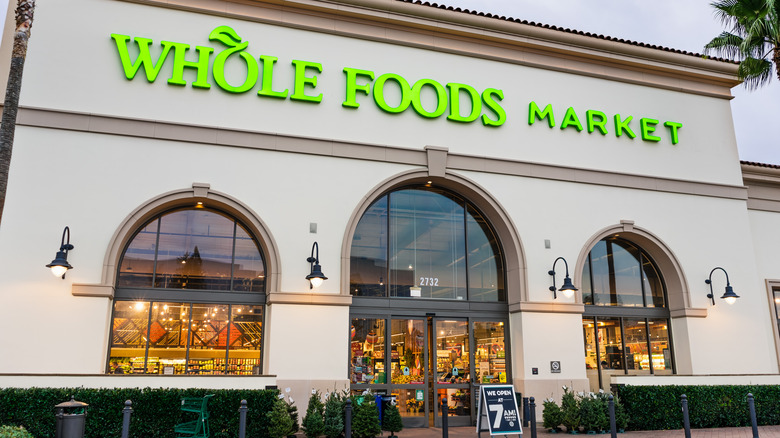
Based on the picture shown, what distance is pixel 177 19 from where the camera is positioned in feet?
47.1

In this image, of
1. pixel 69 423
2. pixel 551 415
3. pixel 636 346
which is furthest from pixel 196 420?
pixel 636 346

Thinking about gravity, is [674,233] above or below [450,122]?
below

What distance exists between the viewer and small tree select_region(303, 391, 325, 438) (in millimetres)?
11773

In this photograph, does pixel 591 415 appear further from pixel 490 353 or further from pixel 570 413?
pixel 490 353

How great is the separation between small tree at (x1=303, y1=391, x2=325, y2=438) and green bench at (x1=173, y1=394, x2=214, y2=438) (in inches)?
76.8

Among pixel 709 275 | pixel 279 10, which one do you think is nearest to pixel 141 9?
pixel 279 10

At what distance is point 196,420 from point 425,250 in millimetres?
7081

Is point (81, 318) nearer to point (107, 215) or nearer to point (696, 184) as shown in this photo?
point (107, 215)

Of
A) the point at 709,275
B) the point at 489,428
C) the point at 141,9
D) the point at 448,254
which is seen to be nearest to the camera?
the point at 489,428

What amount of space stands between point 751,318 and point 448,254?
30.6 feet

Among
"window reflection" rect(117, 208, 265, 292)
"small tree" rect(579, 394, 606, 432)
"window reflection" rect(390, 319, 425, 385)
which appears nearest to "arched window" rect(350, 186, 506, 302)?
"window reflection" rect(390, 319, 425, 385)

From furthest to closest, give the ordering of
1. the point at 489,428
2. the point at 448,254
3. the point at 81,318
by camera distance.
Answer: the point at 448,254
the point at 81,318
the point at 489,428

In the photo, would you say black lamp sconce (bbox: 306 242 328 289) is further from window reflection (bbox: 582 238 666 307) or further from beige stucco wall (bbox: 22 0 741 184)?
window reflection (bbox: 582 238 666 307)

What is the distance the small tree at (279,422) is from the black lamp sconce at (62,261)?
506cm
